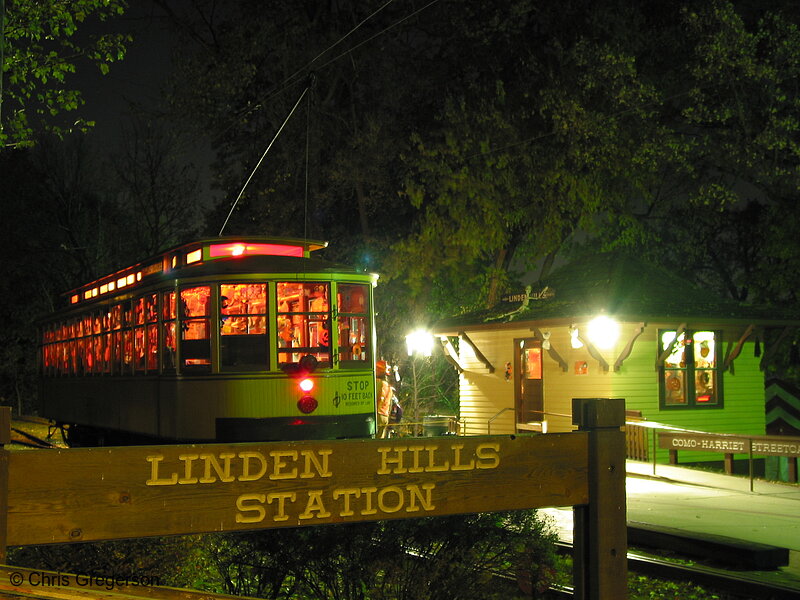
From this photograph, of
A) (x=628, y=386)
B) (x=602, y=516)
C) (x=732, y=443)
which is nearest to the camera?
(x=602, y=516)

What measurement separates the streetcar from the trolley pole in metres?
7.76

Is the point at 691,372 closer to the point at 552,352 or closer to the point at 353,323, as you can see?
the point at 552,352

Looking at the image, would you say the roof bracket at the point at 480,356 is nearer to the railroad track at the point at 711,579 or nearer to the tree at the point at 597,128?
the tree at the point at 597,128

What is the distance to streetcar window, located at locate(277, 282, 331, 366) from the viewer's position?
12.3 meters

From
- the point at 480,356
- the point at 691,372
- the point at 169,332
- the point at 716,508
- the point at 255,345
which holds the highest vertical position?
the point at 169,332

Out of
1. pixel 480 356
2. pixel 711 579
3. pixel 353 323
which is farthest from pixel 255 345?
pixel 480 356

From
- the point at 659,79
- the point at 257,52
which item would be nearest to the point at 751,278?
the point at 659,79

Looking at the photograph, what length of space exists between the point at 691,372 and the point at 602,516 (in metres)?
15.8

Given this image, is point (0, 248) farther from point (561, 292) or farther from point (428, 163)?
point (561, 292)

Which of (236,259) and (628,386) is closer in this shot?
(236,259)

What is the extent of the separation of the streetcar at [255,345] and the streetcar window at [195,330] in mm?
13

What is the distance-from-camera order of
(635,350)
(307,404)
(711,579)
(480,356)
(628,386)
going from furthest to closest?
(480,356) < (635,350) < (628,386) < (307,404) < (711,579)

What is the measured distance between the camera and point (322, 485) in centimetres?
393

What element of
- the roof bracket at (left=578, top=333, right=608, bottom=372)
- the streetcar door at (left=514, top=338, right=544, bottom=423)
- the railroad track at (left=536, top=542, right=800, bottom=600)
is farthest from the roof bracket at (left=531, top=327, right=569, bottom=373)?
the railroad track at (left=536, top=542, right=800, bottom=600)
